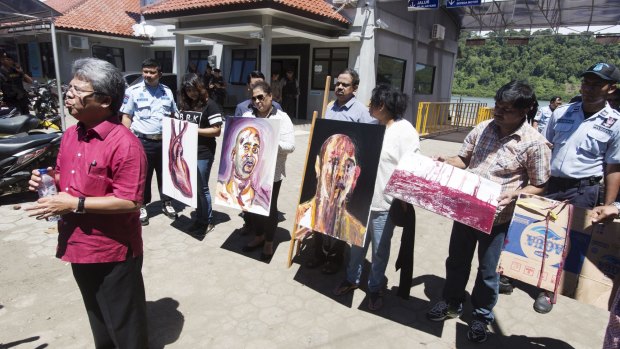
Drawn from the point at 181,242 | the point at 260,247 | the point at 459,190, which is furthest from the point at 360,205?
the point at 181,242

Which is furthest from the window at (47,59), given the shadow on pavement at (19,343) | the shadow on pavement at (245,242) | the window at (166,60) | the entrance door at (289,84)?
the shadow on pavement at (19,343)

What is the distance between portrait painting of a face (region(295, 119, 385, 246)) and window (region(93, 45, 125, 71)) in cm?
2014

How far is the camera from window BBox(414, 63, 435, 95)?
16.3m

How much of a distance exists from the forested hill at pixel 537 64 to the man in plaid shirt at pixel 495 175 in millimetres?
38875

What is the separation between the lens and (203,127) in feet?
13.8

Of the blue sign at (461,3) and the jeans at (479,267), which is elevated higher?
the blue sign at (461,3)

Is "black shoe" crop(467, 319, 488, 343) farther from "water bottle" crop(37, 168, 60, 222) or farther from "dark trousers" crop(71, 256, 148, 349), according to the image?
"water bottle" crop(37, 168, 60, 222)

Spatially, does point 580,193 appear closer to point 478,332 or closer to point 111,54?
point 478,332

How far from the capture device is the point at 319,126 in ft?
10.6

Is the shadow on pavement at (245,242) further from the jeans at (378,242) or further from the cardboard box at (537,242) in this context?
the cardboard box at (537,242)

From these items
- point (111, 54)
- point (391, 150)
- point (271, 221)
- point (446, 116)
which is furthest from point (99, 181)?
point (111, 54)

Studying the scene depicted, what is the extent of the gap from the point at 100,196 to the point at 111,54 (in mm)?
21649

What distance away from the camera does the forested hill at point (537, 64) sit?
39375 mm

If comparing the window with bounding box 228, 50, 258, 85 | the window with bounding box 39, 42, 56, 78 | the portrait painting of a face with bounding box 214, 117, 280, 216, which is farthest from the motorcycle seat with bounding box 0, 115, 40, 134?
the window with bounding box 39, 42, 56, 78
